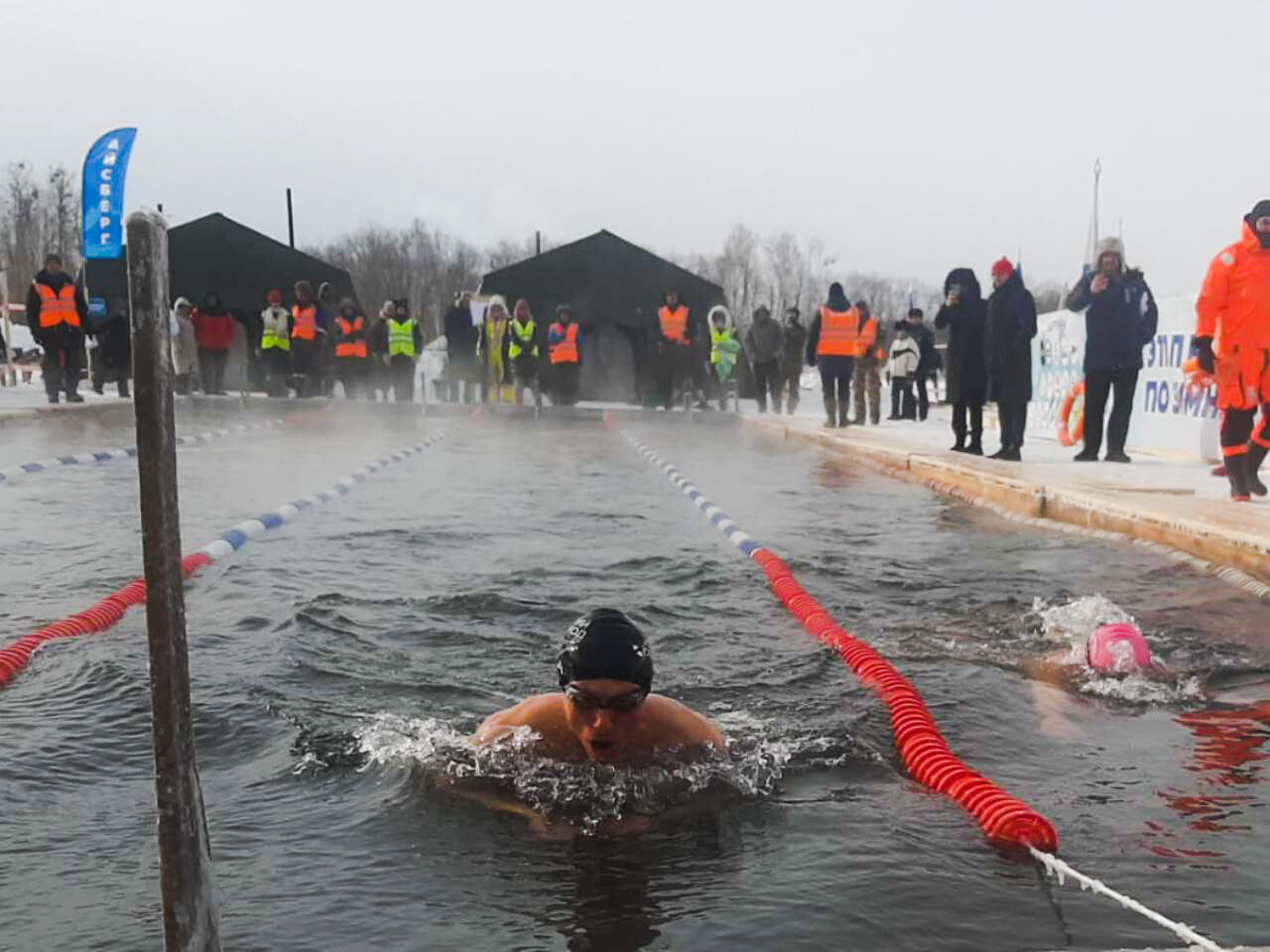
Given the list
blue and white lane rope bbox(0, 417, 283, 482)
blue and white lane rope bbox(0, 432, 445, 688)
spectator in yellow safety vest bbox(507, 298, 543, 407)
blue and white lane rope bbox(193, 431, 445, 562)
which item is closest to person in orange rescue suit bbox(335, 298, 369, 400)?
spectator in yellow safety vest bbox(507, 298, 543, 407)

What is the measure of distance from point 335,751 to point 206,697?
873 mm

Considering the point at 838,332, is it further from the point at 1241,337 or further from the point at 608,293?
the point at 608,293

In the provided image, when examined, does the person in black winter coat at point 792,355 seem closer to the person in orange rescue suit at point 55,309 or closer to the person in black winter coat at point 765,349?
the person in black winter coat at point 765,349

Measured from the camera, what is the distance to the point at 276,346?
24.1 m

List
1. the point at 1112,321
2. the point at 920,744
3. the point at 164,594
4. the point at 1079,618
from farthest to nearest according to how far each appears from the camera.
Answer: the point at 1112,321, the point at 1079,618, the point at 920,744, the point at 164,594

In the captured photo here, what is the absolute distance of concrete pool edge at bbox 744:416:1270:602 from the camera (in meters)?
6.96

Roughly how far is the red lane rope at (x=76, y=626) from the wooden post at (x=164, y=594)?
2767 millimetres

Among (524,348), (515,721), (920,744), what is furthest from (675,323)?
(515,721)

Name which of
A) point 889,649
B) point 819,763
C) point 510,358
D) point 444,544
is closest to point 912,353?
point 510,358

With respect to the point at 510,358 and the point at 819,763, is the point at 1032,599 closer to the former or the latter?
the point at 819,763

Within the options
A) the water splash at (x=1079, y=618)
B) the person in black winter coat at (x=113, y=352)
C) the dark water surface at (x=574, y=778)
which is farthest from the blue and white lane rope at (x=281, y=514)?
the person in black winter coat at (x=113, y=352)

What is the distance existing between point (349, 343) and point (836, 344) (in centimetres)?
980

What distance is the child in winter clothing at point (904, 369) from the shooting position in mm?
20438

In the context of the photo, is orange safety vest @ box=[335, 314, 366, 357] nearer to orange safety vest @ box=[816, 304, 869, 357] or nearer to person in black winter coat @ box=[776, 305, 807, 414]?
person in black winter coat @ box=[776, 305, 807, 414]
